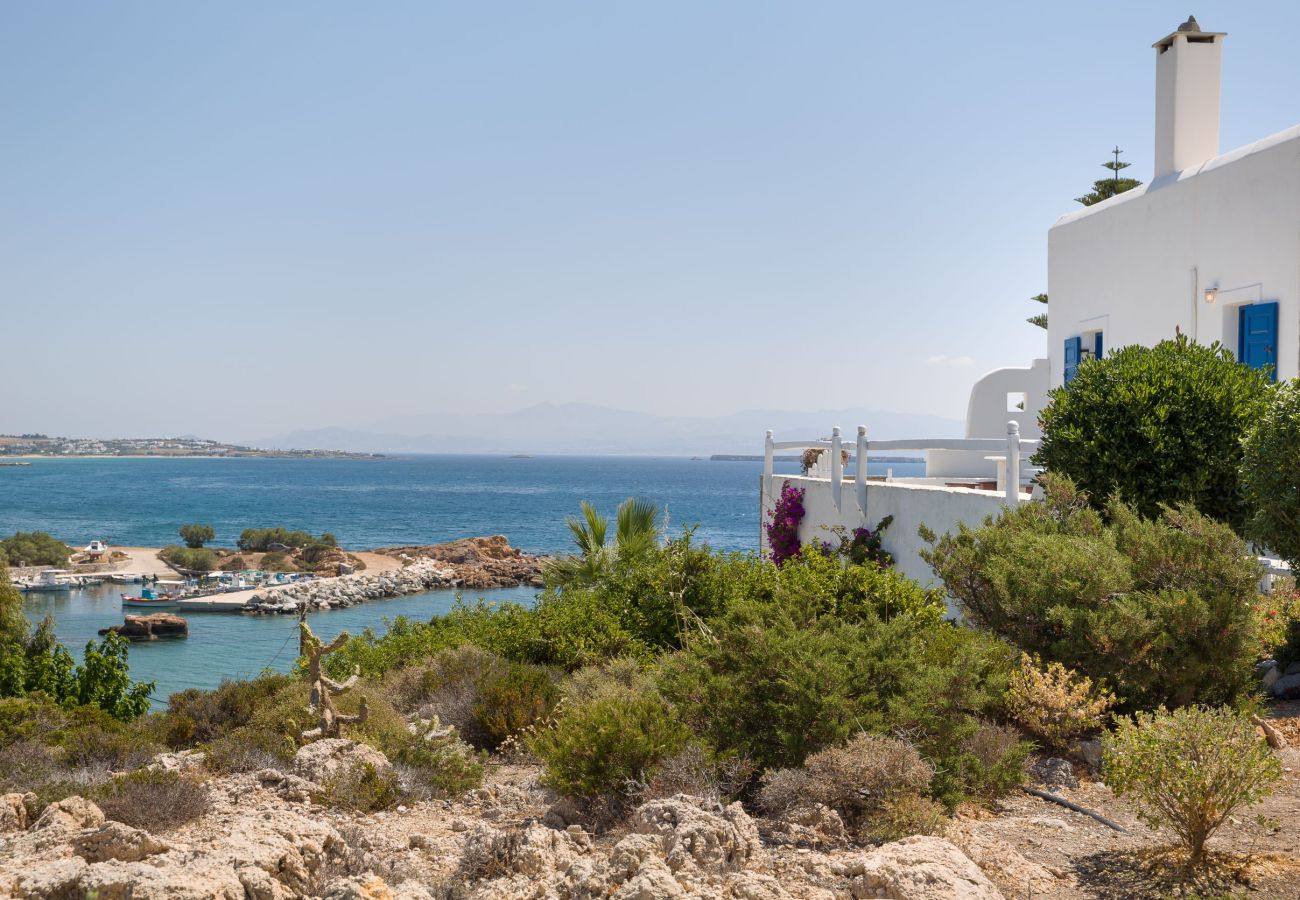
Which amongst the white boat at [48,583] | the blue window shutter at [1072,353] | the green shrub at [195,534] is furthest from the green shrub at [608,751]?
the green shrub at [195,534]

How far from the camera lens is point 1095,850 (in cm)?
531

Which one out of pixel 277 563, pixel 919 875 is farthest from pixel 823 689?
pixel 277 563

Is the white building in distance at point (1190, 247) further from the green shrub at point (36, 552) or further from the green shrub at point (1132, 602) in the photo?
the green shrub at point (36, 552)

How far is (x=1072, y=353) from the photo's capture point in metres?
16.8

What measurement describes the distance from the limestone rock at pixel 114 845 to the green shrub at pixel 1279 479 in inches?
313

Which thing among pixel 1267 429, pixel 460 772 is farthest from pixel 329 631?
pixel 1267 429

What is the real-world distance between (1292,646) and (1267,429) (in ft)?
6.64

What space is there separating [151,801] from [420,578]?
131 ft

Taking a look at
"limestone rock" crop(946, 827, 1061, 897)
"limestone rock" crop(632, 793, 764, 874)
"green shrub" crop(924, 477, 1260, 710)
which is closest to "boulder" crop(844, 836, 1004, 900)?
"limestone rock" crop(946, 827, 1061, 897)

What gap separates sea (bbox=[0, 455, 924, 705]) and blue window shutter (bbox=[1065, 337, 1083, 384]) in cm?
356

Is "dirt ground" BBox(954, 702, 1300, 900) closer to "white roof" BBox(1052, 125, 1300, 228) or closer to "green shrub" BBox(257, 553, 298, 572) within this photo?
"white roof" BBox(1052, 125, 1300, 228)

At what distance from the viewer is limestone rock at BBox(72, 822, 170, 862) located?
482 centimetres

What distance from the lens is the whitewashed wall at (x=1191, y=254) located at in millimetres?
12102

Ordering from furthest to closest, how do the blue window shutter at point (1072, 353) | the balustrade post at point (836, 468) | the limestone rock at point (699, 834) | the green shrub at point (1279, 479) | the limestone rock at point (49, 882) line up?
the blue window shutter at point (1072, 353) < the balustrade post at point (836, 468) < the green shrub at point (1279, 479) < the limestone rock at point (699, 834) < the limestone rock at point (49, 882)
